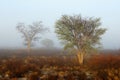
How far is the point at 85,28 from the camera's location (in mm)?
32938

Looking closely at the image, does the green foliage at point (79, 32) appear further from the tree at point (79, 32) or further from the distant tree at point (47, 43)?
the distant tree at point (47, 43)

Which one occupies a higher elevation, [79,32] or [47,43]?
[47,43]

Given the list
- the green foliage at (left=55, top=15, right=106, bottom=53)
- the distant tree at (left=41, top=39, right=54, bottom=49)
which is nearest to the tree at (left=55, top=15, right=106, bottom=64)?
the green foliage at (left=55, top=15, right=106, bottom=53)

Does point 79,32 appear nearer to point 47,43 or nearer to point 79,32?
point 79,32

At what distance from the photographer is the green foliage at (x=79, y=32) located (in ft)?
106

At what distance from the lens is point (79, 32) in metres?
32.7

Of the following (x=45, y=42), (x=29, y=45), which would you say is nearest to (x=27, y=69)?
(x=29, y=45)

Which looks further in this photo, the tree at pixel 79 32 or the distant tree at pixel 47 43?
the distant tree at pixel 47 43

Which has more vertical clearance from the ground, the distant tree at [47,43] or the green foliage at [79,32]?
the distant tree at [47,43]

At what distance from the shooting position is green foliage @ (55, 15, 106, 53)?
32.3 m

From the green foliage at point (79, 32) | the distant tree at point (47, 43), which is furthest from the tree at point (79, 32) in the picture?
the distant tree at point (47, 43)

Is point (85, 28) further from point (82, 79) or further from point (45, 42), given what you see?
point (45, 42)

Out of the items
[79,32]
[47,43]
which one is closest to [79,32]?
[79,32]

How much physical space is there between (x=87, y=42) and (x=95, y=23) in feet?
8.43
